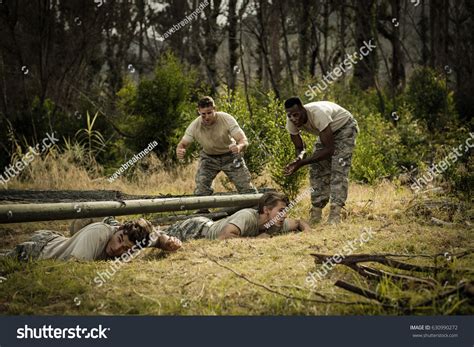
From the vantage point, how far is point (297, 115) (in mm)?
6008

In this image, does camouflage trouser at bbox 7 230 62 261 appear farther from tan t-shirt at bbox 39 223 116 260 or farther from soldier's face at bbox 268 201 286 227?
soldier's face at bbox 268 201 286 227

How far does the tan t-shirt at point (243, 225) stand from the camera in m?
5.29

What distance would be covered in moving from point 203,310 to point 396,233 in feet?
9.30

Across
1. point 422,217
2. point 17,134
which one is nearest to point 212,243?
point 422,217

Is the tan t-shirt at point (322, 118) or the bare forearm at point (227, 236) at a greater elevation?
the tan t-shirt at point (322, 118)

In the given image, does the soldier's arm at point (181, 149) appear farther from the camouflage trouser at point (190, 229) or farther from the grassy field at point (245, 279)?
the grassy field at point (245, 279)

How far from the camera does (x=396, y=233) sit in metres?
5.23

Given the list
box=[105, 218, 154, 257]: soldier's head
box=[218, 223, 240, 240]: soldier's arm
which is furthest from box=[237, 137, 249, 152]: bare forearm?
box=[105, 218, 154, 257]: soldier's head

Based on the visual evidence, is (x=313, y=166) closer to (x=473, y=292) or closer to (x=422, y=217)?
(x=422, y=217)

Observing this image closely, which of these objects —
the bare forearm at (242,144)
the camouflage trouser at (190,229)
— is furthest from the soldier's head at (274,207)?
the bare forearm at (242,144)

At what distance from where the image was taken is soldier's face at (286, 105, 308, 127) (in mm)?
5958

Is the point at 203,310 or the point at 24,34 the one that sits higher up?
the point at 24,34

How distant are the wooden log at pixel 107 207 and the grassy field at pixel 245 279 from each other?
0.40 metres

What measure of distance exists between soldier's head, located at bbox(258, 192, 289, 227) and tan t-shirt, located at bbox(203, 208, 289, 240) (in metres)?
0.10
